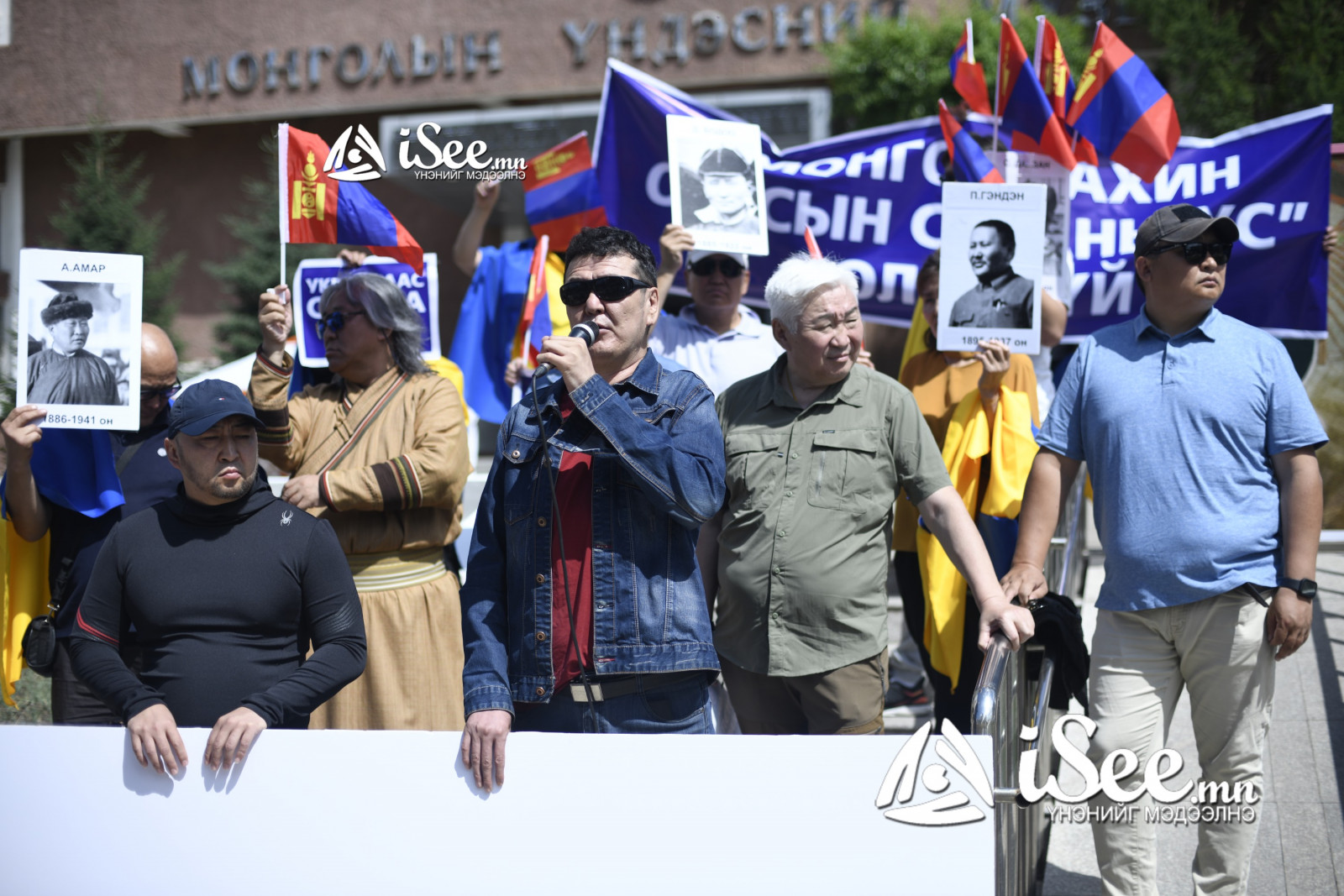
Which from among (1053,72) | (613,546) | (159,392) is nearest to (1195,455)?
(613,546)

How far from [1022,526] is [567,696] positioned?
1.47m

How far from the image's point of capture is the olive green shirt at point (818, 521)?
126 inches

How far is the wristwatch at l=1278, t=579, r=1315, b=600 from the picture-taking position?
10.1 feet

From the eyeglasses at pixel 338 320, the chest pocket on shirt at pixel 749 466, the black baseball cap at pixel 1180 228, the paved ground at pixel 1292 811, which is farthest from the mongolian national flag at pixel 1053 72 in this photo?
the eyeglasses at pixel 338 320

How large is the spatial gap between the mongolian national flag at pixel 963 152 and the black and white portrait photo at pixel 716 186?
42.7 inches

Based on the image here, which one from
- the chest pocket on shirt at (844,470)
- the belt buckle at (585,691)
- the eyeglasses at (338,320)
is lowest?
the belt buckle at (585,691)

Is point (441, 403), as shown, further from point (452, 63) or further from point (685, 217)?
point (452, 63)

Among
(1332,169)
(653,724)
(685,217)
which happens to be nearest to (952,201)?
(685,217)

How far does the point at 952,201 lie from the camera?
4.03 m

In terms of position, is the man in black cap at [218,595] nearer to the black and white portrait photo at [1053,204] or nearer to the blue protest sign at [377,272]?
the blue protest sign at [377,272]

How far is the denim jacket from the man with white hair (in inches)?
21.6

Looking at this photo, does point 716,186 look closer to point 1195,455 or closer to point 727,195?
point 727,195

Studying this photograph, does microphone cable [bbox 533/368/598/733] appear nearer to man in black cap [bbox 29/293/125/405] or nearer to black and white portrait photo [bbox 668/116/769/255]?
man in black cap [bbox 29/293/125/405]

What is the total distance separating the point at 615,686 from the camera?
2.61 metres
